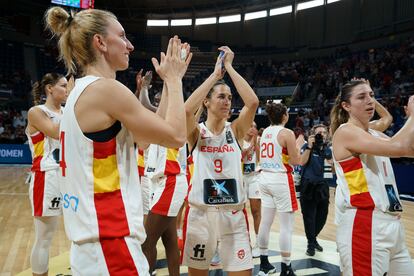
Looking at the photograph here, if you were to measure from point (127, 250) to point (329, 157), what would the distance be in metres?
5.19

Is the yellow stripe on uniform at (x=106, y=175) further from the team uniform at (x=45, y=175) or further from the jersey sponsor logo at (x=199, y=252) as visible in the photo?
the team uniform at (x=45, y=175)

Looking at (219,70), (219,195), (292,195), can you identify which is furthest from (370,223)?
(292,195)

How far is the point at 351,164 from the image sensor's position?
→ 2826 millimetres

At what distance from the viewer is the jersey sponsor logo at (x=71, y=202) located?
5.74 ft

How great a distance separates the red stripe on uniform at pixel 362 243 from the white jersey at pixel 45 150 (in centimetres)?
257

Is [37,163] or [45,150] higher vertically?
[45,150]

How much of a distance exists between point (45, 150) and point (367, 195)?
9.00ft

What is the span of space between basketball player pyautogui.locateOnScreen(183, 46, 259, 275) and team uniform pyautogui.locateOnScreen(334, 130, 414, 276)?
0.78 meters

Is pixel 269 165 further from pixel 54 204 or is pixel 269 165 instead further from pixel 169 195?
pixel 54 204

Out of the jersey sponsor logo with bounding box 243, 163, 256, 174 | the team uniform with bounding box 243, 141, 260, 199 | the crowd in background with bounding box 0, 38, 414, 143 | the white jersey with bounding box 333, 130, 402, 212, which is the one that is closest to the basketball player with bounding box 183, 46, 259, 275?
the white jersey with bounding box 333, 130, 402, 212

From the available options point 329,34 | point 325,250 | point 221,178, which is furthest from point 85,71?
point 329,34

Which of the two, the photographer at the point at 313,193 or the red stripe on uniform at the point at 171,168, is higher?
the red stripe on uniform at the point at 171,168

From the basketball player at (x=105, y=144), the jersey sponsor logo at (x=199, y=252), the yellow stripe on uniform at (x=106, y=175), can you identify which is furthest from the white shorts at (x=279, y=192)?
the yellow stripe on uniform at (x=106, y=175)

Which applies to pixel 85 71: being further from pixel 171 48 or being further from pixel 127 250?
pixel 127 250
